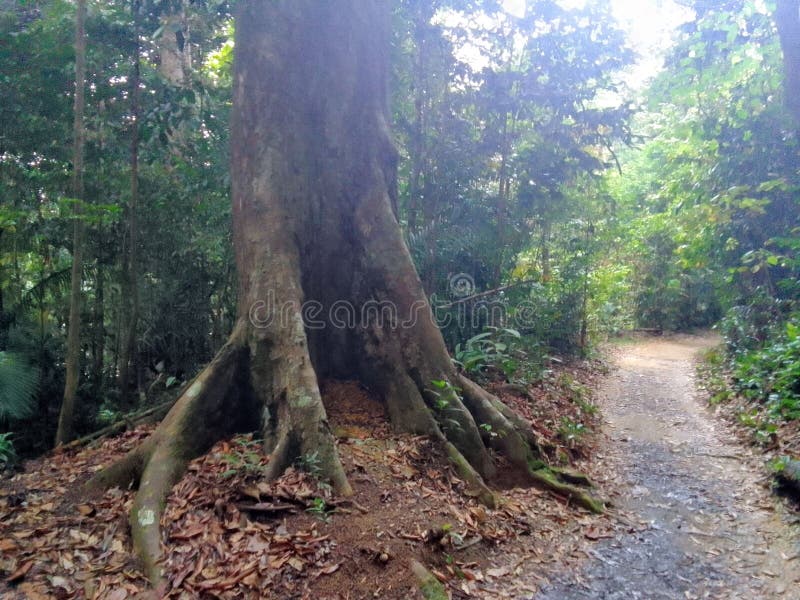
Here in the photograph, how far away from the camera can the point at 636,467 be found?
23.7ft

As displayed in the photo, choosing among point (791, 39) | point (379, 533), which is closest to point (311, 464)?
point (379, 533)

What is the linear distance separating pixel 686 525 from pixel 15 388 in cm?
999

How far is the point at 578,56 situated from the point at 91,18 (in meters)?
8.06

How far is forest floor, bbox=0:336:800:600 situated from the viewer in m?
3.92

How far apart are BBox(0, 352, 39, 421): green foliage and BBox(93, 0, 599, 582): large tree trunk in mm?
5712

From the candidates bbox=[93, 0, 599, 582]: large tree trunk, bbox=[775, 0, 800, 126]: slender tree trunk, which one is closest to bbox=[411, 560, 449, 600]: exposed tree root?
bbox=[93, 0, 599, 582]: large tree trunk

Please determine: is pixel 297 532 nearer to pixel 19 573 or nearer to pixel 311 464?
pixel 311 464

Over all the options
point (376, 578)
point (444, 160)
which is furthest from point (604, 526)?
point (444, 160)

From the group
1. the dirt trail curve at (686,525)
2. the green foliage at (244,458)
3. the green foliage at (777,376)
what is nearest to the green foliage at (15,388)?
the green foliage at (244,458)

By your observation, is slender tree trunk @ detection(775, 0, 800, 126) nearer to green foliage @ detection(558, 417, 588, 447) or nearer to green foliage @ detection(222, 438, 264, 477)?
green foliage @ detection(558, 417, 588, 447)

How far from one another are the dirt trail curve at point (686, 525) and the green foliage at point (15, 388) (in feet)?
29.2

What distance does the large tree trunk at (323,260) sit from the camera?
18.9 ft

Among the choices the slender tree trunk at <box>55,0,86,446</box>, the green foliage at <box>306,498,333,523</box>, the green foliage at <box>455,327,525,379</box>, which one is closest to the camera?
the green foliage at <box>306,498,333,523</box>

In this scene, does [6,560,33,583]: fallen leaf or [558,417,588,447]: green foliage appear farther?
[558,417,588,447]: green foliage
